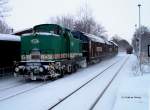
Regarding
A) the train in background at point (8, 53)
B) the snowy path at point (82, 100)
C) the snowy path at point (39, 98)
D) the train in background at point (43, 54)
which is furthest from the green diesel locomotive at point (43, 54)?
the train in background at point (8, 53)

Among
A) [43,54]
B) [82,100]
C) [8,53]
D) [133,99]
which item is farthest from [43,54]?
[133,99]

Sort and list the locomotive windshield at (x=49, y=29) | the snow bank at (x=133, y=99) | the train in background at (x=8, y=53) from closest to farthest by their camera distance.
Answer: the snow bank at (x=133, y=99), the locomotive windshield at (x=49, y=29), the train in background at (x=8, y=53)

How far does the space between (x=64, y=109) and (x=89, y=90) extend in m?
4.55

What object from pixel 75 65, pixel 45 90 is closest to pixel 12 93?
pixel 45 90

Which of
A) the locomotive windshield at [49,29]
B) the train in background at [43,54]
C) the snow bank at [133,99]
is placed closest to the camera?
the snow bank at [133,99]

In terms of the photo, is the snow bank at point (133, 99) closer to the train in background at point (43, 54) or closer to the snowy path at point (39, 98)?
the snowy path at point (39, 98)

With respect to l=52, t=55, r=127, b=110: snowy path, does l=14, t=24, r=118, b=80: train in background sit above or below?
above

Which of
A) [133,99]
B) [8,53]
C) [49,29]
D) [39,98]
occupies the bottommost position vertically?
[39,98]

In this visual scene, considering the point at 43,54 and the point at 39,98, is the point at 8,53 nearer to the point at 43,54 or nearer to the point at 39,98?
the point at 43,54

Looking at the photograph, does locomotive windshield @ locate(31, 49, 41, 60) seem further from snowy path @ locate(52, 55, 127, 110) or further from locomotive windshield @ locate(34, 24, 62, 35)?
snowy path @ locate(52, 55, 127, 110)

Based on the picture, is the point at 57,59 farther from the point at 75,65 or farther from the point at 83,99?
the point at 83,99

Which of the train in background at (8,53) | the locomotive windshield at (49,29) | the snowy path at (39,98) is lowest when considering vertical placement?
the snowy path at (39,98)

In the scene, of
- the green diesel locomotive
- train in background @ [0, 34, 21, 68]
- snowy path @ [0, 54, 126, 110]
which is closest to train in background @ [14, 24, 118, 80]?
the green diesel locomotive

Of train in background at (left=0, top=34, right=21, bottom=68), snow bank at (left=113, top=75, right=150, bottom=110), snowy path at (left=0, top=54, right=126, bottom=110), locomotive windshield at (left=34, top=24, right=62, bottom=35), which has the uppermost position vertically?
locomotive windshield at (left=34, top=24, right=62, bottom=35)
